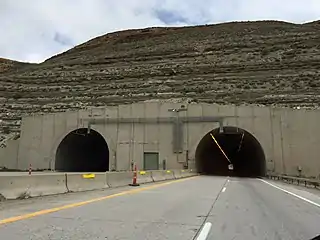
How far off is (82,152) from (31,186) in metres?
41.5

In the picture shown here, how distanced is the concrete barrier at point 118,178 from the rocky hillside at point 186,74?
37770 millimetres

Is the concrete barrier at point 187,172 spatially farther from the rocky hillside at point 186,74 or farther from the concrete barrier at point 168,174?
the rocky hillside at point 186,74

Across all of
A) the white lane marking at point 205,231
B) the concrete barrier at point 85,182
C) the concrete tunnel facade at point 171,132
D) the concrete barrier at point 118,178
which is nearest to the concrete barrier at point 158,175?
the concrete barrier at point 118,178

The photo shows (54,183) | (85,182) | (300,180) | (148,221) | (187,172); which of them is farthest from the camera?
(187,172)

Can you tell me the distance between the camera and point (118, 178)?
757 inches

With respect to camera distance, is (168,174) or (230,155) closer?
(168,174)

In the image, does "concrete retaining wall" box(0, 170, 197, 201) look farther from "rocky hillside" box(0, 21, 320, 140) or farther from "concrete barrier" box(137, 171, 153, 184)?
"rocky hillside" box(0, 21, 320, 140)

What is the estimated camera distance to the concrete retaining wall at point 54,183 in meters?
11.0

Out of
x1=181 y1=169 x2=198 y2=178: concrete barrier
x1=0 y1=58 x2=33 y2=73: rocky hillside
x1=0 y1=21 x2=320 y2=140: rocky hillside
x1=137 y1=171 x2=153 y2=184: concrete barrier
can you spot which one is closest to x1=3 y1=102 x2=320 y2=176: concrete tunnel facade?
x1=181 y1=169 x2=198 y2=178: concrete barrier

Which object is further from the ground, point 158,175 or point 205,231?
point 158,175

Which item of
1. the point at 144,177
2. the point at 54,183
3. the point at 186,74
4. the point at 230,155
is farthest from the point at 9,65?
the point at 54,183

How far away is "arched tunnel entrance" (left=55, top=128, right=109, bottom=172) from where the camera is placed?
4644 centimetres

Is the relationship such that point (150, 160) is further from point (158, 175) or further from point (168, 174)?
point (158, 175)

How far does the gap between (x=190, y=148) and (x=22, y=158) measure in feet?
63.1
